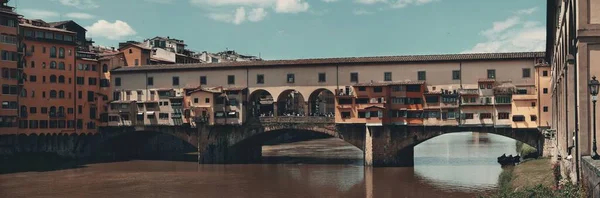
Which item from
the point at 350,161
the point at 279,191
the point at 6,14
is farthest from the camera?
the point at 350,161

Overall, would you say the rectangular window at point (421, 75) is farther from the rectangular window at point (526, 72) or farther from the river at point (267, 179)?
the rectangular window at point (526, 72)

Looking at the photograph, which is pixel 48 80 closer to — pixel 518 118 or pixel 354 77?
pixel 354 77

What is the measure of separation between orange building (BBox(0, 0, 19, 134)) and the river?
25.5 ft

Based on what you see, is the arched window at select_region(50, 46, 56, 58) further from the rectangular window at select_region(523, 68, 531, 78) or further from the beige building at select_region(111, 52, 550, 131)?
the rectangular window at select_region(523, 68, 531, 78)

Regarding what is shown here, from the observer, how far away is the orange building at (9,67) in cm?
6794

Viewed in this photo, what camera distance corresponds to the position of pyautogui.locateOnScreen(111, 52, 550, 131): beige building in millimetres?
60375

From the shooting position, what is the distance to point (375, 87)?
64375 mm

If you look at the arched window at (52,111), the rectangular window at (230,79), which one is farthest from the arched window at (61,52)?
the rectangular window at (230,79)

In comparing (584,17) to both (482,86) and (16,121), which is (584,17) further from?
(16,121)

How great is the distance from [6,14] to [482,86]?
5209 centimetres

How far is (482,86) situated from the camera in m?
61.3

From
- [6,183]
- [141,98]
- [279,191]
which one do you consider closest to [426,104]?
[279,191]

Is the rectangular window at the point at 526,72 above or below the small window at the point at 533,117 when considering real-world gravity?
above

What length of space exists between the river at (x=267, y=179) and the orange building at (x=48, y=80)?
7.57 m
